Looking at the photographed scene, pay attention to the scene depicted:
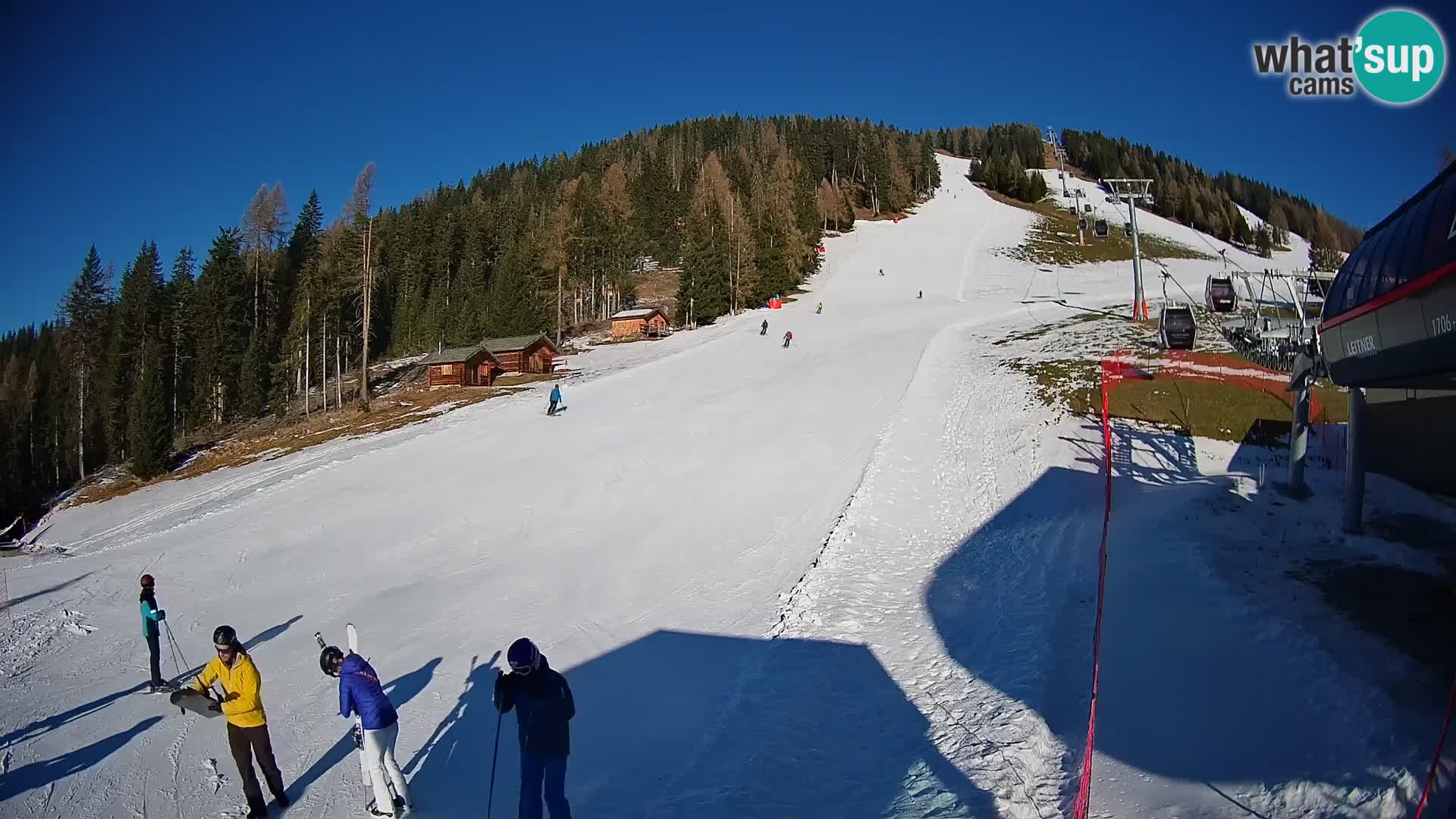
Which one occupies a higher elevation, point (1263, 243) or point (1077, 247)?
point (1263, 243)

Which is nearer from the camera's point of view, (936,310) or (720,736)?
(720,736)

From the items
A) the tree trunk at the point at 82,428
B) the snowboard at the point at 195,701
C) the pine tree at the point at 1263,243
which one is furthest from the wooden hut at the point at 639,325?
the pine tree at the point at 1263,243

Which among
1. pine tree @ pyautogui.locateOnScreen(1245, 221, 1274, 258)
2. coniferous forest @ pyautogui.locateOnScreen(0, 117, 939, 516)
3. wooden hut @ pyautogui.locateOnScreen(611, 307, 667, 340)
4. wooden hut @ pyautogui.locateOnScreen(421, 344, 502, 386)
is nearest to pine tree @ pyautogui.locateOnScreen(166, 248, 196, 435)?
coniferous forest @ pyautogui.locateOnScreen(0, 117, 939, 516)

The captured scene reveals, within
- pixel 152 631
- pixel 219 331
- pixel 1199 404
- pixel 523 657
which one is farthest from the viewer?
pixel 219 331

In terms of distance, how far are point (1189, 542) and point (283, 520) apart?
18782mm

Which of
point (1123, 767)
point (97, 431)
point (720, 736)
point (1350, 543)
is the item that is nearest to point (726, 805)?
point (720, 736)

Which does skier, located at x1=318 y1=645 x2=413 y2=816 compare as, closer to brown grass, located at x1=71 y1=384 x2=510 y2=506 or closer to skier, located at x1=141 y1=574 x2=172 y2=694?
skier, located at x1=141 y1=574 x2=172 y2=694

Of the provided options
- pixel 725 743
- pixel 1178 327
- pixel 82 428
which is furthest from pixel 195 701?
pixel 82 428

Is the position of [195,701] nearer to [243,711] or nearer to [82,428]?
[243,711]

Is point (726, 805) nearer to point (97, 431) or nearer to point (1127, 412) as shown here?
point (1127, 412)

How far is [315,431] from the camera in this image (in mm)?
36469

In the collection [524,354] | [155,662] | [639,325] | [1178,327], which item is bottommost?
[155,662]

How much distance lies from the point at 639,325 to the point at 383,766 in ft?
168

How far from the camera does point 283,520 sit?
1695cm
